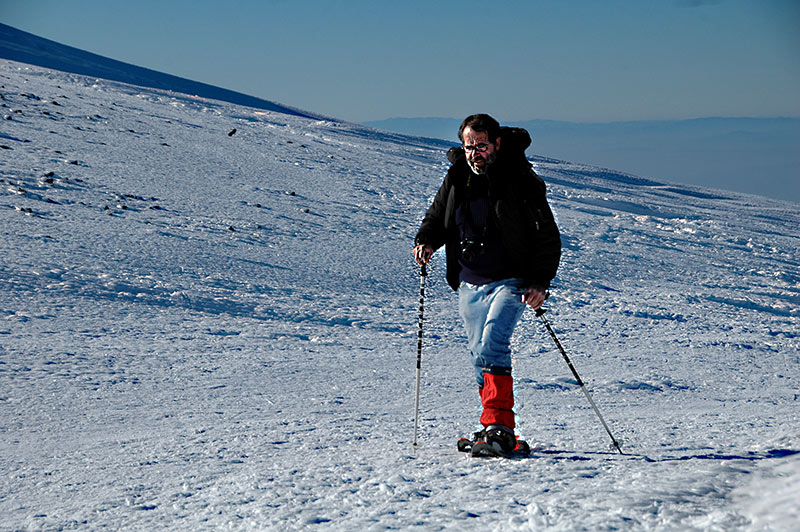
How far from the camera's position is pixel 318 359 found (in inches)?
209

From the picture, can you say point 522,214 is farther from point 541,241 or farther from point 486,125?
point 486,125

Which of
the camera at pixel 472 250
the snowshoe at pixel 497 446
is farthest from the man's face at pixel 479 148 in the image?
the snowshoe at pixel 497 446

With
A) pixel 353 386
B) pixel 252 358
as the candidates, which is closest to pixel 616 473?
pixel 353 386

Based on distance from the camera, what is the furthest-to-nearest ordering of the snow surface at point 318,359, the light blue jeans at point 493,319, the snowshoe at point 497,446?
the light blue jeans at point 493,319 < the snowshoe at point 497,446 < the snow surface at point 318,359

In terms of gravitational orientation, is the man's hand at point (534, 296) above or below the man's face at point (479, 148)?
below

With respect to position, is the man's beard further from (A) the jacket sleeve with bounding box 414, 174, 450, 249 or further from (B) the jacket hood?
(A) the jacket sleeve with bounding box 414, 174, 450, 249

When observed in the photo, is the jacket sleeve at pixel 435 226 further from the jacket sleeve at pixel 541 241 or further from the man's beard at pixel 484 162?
the jacket sleeve at pixel 541 241

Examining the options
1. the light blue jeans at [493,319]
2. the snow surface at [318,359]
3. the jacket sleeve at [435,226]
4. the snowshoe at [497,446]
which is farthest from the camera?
the jacket sleeve at [435,226]

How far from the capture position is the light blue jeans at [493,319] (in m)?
3.34

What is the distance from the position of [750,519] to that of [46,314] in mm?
5099

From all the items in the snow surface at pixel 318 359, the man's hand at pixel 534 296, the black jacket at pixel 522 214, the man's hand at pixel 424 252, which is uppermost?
the black jacket at pixel 522 214

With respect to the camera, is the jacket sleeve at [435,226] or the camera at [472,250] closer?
the camera at [472,250]

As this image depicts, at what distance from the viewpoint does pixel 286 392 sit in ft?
14.8

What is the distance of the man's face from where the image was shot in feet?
11.1
